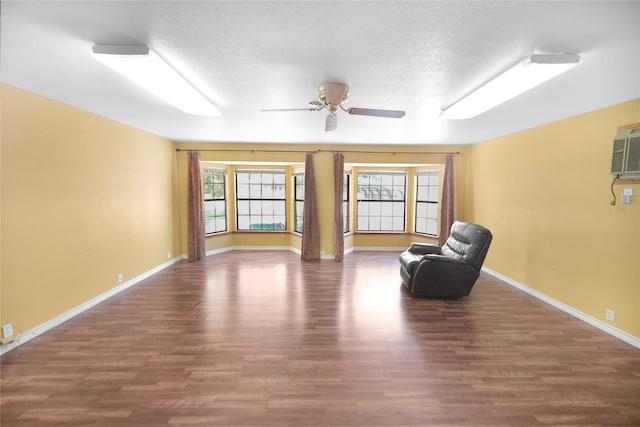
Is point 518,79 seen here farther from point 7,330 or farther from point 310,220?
point 7,330

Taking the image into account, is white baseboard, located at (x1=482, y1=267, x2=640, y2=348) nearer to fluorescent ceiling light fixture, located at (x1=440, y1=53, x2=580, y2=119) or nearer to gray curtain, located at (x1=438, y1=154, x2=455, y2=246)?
gray curtain, located at (x1=438, y1=154, x2=455, y2=246)

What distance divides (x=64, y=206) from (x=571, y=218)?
6168 millimetres

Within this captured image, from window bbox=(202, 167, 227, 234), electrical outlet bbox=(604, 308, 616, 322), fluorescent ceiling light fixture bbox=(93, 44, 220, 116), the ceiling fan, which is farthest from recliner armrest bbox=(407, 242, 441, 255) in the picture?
window bbox=(202, 167, 227, 234)

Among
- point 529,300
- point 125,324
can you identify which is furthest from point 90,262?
point 529,300

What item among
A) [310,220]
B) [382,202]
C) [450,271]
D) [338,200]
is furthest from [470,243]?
[382,202]

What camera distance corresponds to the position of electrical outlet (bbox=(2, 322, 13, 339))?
2.46 meters

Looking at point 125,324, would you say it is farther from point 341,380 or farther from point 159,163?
point 159,163

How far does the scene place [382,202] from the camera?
7039mm

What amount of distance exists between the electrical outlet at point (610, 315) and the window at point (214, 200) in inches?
265

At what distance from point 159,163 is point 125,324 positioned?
312cm

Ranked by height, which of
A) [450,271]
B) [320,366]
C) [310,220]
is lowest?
[320,366]

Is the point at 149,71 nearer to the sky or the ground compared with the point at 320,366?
nearer to the sky

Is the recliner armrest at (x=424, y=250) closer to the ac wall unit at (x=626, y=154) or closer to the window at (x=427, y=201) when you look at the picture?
the window at (x=427, y=201)

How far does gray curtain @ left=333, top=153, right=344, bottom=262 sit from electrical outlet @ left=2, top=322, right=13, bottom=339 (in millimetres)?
4655
